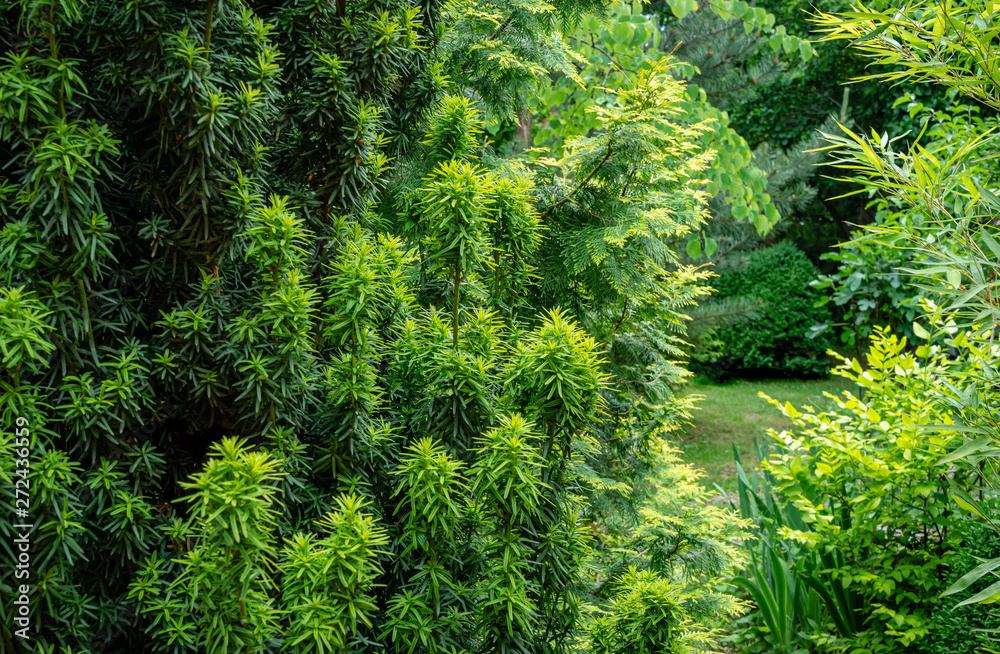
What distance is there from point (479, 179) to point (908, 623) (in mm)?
2297

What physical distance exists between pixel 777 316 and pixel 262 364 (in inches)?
Answer: 432

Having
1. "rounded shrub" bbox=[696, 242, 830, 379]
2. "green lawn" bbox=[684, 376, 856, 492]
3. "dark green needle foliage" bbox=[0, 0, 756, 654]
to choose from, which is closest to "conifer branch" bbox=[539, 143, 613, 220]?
"dark green needle foliage" bbox=[0, 0, 756, 654]

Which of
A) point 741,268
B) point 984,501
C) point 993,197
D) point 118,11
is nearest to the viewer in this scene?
point 118,11

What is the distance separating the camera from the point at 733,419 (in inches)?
346

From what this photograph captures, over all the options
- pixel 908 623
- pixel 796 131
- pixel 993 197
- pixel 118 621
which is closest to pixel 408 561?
pixel 118 621

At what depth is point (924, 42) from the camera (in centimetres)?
169

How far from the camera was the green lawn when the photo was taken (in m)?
7.11

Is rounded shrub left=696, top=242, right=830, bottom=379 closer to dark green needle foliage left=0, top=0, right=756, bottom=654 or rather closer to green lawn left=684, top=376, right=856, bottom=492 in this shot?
green lawn left=684, top=376, right=856, bottom=492

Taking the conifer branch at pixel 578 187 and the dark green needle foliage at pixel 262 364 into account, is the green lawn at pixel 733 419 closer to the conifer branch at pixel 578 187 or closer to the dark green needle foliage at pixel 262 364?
the conifer branch at pixel 578 187

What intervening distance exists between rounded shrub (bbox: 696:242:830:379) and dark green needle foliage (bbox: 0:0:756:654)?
32.5ft

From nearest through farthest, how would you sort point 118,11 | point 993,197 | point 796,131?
point 118,11, point 993,197, point 796,131

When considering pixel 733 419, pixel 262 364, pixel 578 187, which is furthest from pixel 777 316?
pixel 262 364

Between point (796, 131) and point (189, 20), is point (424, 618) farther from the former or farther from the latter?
point (796, 131)

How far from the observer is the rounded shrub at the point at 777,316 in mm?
10977
